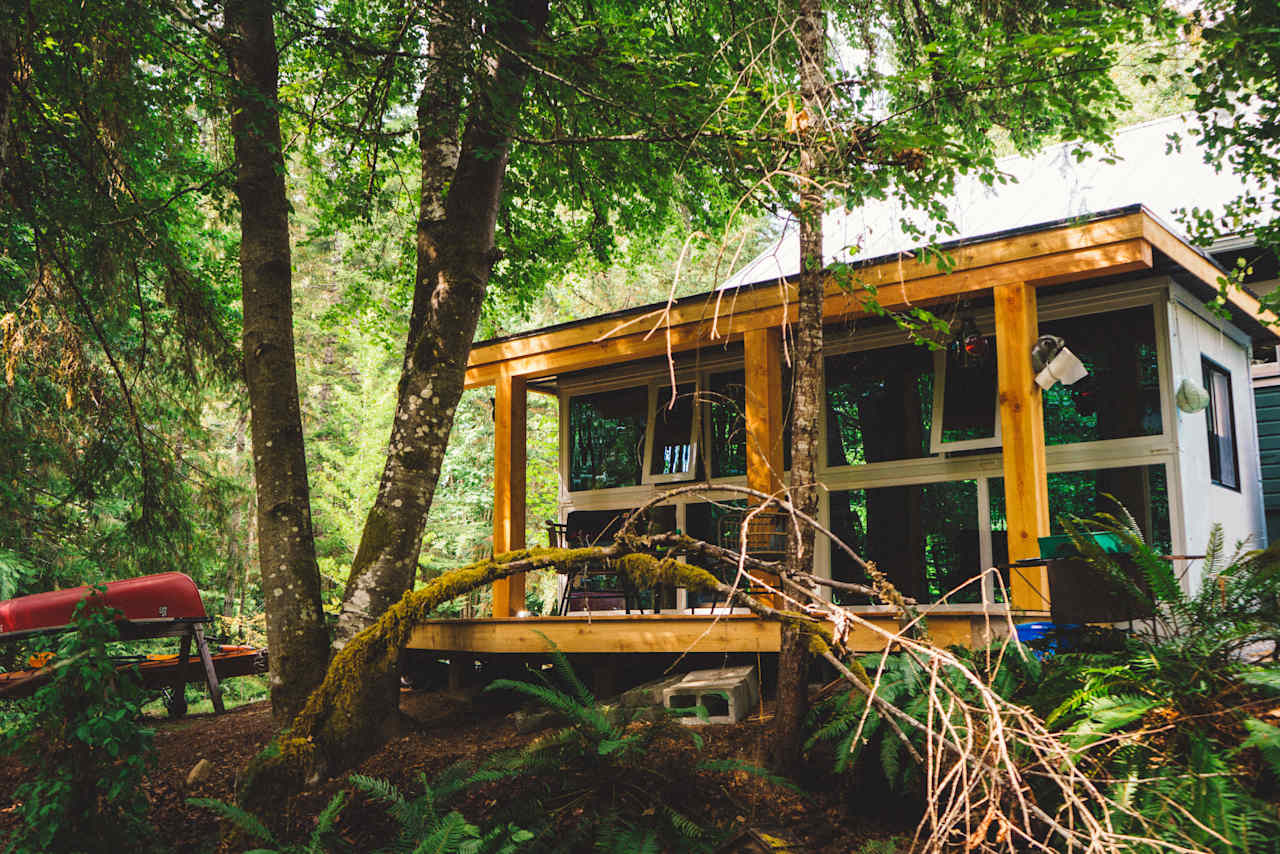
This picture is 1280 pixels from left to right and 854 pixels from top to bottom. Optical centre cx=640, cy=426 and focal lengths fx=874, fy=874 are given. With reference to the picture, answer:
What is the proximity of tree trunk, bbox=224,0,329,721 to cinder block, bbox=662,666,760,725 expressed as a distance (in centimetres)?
223

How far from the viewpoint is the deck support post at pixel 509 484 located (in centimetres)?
848

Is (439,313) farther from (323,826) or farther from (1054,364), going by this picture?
(1054,364)

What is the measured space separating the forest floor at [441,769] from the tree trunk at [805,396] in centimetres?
28

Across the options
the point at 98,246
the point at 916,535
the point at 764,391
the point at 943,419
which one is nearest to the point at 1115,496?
the point at 943,419

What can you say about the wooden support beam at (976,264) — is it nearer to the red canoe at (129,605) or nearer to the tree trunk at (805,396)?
the tree trunk at (805,396)

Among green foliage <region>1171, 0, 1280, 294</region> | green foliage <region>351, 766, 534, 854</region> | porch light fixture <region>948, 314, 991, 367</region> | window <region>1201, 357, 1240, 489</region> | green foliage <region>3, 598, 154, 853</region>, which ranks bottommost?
green foliage <region>351, 766, 534, 854</region>

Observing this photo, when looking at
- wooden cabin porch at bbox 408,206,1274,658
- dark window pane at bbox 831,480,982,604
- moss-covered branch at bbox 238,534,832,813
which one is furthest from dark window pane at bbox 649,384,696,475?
moss-covered branch at bbox 238,534,832,813

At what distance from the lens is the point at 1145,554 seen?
3.49 meters

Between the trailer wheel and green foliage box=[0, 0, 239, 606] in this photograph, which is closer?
green foliage box=[0, 0, 239, 606]

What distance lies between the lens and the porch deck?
5488 millimetres

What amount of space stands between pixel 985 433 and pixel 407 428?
5044mm

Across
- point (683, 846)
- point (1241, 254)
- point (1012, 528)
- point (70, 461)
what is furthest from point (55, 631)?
point (1241, 254)

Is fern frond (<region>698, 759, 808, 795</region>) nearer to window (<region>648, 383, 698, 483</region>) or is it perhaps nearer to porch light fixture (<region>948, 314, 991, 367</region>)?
porch light fixture (<region>948, 314, 991, 367</region>)

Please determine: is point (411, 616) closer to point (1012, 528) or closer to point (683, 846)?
point (683, 846)
